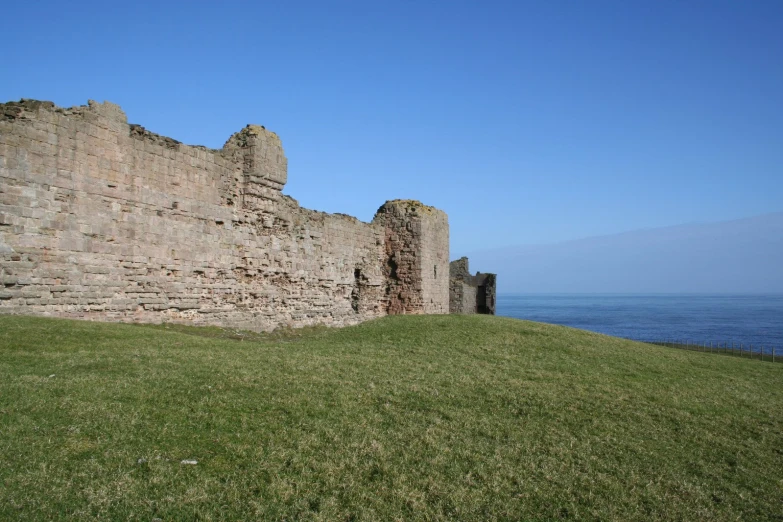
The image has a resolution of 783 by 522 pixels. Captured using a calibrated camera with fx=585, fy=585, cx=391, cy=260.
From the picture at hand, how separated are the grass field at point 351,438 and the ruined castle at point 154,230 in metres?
1.60

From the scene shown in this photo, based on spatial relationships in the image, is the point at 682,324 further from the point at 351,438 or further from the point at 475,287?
the point at 351,438

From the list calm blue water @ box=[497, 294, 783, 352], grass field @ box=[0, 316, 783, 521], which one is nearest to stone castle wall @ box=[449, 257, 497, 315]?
calm blue water @ box=[497, 294, 783, 352]

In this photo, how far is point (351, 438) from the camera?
5875 mm

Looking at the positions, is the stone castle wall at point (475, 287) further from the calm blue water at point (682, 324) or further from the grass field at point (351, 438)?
the grass field at point (351, 438)

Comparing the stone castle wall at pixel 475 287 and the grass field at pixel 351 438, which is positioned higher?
the stone castle wall at pixel 475 287

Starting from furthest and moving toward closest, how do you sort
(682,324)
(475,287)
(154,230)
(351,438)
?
(682,324)
(475,287)
(154,230)
(351,438)

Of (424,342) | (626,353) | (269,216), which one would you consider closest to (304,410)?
(424,342)

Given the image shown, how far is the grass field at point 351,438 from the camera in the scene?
4.46m

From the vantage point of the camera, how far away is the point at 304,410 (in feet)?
21.7

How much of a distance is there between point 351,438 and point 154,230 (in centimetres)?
888

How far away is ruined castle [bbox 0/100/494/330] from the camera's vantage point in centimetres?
1051

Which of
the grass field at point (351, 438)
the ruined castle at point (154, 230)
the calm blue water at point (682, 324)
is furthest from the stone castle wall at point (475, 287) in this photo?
the grass field at point (351, 438)

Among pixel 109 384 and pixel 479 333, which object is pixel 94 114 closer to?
pixel 109 384

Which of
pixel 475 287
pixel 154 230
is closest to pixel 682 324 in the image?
pixel 475 287
